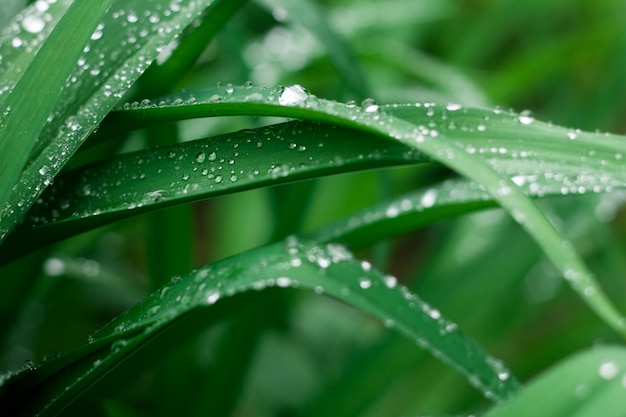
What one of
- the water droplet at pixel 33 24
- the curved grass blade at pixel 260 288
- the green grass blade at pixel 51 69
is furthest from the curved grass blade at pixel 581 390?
the water droplet at pixel 33 24

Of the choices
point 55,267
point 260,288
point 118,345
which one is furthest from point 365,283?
point 55,267

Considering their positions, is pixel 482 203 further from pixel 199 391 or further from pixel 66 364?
pixel 199 391

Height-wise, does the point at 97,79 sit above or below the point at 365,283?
above

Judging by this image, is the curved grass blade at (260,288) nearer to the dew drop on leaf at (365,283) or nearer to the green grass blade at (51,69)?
the dew drop on leaf at (365,283)

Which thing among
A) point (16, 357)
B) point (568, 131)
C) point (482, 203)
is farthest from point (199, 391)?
point (568, 131)

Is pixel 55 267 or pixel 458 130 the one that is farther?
pixel 55 267

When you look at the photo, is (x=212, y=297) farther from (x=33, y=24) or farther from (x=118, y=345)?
(x=33, y=24)

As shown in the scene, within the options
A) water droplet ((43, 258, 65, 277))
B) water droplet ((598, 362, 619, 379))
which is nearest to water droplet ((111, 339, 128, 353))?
water droplet ((598, 362, 619, 379))
